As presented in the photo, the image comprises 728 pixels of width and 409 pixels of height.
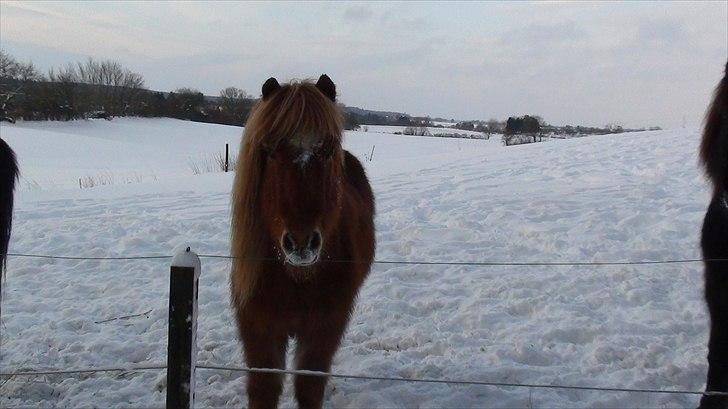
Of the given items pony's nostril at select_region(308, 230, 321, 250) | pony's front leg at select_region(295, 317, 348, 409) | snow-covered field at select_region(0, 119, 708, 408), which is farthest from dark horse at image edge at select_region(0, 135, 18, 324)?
pony's nostril at select_region(308, 230, 321, 250)

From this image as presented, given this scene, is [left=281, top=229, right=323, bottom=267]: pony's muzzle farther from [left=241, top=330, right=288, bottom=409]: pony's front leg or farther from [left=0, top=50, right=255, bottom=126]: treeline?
[left=0, top=50, right=255, bottom=126]: treeline

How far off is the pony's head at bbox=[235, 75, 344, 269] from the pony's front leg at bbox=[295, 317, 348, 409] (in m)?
0.49

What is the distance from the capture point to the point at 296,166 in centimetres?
236

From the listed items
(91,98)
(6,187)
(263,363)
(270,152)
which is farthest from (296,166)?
(91,98)

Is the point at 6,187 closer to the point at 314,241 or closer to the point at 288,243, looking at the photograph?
the point at 288,243

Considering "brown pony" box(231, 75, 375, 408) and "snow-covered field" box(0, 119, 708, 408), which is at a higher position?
"brown pony" box(231, 75, 375, 408)

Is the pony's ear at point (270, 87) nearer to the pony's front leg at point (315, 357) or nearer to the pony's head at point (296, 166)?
the pony's head at point (296, 166)

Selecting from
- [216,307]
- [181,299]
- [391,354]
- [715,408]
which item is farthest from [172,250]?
[715,408]

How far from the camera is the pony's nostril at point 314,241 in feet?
7.39

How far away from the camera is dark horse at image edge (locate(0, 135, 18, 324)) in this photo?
9.18 ft

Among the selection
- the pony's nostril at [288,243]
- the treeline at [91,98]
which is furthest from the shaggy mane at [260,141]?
the treeline at [91,98]

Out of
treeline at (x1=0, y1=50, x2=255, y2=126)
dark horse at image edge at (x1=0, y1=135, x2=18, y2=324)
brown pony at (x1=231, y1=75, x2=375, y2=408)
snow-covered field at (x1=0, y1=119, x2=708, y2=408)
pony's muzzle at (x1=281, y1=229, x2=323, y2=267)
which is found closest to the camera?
pony's muzzle at (x1=281, y1=229, x2=323, y2=267)

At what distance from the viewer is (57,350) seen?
12.9 ft

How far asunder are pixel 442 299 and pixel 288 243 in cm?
283
